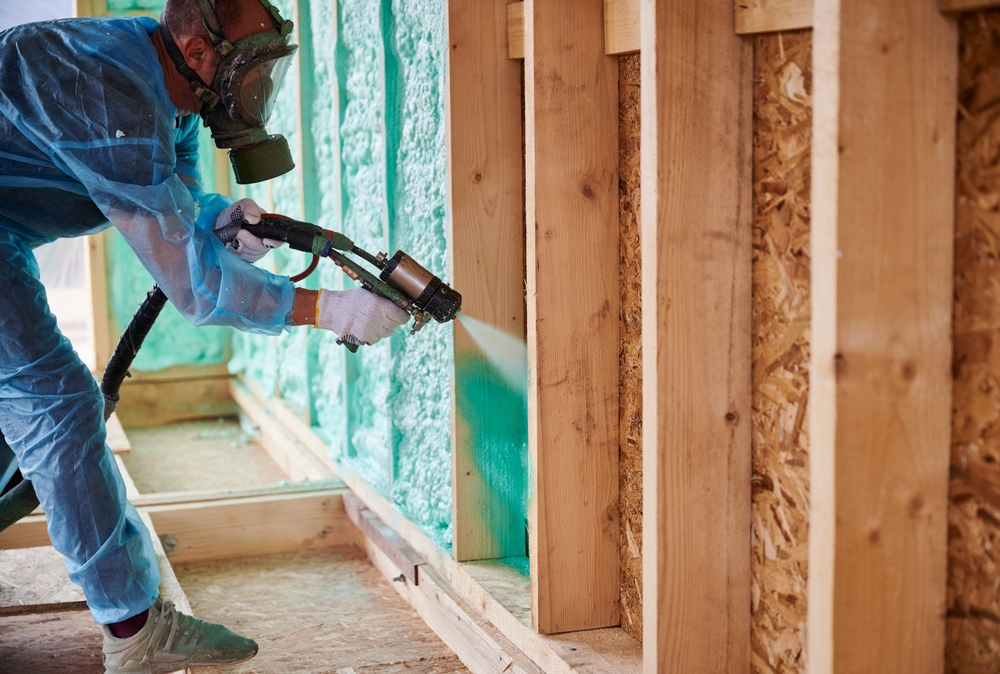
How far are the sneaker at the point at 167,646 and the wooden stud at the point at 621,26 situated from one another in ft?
4.73

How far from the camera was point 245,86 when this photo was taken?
6.50ft

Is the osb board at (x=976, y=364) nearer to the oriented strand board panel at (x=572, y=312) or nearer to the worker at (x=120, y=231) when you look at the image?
the oriented strand board panel at (x=572, y=312)

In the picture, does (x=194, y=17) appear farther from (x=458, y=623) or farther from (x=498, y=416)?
(x=458, y=623)

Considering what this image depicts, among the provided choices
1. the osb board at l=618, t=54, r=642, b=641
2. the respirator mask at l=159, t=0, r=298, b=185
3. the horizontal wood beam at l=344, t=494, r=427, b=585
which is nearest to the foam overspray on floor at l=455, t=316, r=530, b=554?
the horizontal wood beam at l=344, t=494, r=427, b=585

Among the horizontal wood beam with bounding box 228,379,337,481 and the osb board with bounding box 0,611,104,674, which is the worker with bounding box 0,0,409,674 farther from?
the horizontal wood beam with bounding box 228,379,337,481

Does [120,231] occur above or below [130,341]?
above

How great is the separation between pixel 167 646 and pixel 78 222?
919 millimetres

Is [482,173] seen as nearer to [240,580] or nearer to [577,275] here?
[577,275]

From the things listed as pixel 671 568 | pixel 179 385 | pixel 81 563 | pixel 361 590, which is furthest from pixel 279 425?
pixel 671 568

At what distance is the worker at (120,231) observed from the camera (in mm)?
1830

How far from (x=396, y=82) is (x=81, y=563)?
138 cm

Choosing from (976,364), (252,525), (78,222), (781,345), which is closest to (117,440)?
(252,525)

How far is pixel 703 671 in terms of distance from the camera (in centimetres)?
154

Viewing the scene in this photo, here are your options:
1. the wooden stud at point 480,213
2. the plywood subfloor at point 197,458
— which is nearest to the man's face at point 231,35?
the wooden stud at point 480,213
